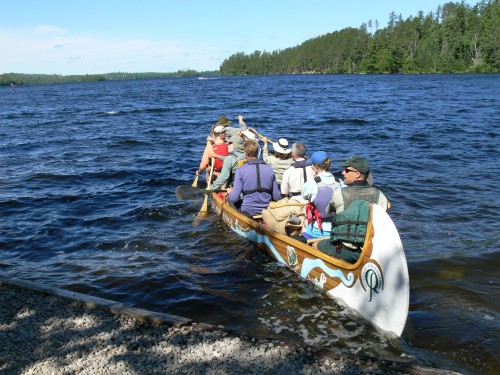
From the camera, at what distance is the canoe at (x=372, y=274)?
5477 mm

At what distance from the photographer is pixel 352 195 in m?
6.12

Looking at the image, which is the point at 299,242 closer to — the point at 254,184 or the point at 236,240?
the point at 254,184

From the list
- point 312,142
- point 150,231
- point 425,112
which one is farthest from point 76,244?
point 425,112

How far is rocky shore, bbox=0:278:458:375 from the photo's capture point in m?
4.47

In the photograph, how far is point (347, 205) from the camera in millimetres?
6227

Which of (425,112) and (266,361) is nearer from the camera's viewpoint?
(266,361)

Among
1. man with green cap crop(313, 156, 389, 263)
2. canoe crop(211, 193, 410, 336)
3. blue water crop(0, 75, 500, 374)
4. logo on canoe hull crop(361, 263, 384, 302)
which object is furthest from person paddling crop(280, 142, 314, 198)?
logo on canoe hull crop(361, 263, 384, 302)

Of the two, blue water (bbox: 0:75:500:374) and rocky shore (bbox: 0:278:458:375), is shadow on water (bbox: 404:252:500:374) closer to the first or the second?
blue water (bbox: 0:75:500:374)

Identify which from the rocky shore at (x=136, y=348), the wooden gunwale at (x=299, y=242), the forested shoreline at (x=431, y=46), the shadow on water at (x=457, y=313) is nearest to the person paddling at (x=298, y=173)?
the wooden gunwale at (x=299, y=242)

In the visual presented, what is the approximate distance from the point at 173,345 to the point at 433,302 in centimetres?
415

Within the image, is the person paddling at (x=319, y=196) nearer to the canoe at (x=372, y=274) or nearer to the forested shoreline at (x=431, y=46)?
the canoe at (x=372, y=274)

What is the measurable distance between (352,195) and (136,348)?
10.9 feet

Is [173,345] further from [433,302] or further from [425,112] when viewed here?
[425,112]

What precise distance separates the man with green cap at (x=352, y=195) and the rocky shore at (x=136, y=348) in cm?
205
